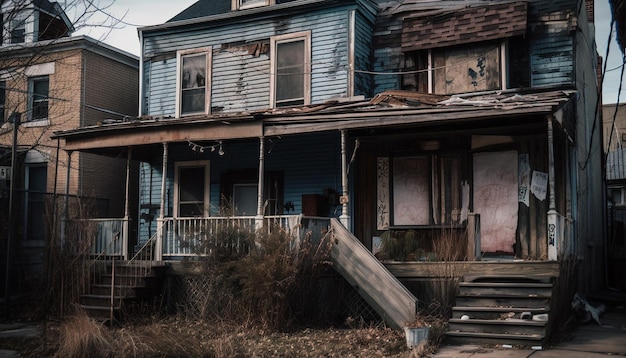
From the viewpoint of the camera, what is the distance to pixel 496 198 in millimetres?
13266

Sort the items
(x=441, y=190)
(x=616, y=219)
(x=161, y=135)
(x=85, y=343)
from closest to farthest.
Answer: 1. (x=85, y=343)
2. (x=441, y=190)
3. (x=161, y=135)
4. (x=616, y=219)

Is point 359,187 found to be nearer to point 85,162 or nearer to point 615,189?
point 85,162

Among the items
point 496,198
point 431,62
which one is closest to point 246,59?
point 431,62

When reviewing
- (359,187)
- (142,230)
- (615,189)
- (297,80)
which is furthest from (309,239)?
(615,189)

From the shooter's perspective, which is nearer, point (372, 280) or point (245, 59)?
point (372, 280)

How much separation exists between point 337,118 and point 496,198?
11.8 feet

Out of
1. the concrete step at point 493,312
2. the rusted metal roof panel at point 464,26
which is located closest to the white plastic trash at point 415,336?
the concrete step at point 493,312

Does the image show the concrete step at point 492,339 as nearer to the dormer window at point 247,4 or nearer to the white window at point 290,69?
the white window at point 290,69

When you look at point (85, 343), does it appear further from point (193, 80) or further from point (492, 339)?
point (193, 80)

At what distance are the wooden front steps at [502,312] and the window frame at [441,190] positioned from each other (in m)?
2.93

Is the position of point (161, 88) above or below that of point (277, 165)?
above

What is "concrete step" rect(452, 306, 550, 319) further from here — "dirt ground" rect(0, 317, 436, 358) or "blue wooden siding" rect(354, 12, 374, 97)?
"blue wooden siding" rect(354, 12, 374, 97)

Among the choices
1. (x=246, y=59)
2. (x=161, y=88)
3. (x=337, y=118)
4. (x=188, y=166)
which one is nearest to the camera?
(x=337, y=118)

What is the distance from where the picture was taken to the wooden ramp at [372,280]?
10.1 meters
